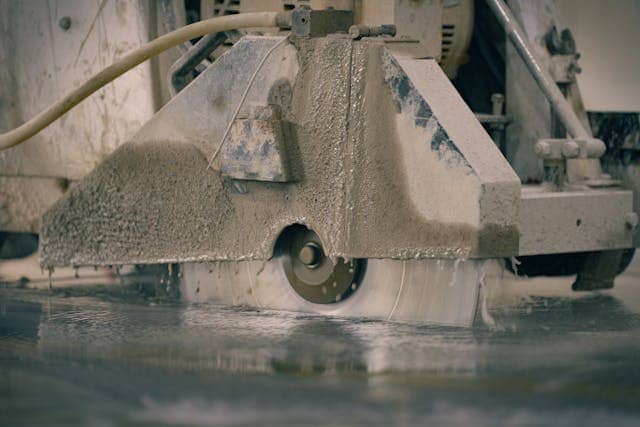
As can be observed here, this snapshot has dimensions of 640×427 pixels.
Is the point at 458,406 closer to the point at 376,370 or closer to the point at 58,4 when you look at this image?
the point at 376,370

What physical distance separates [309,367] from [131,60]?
6.51 ft

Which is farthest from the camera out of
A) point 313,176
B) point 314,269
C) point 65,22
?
point 65,22

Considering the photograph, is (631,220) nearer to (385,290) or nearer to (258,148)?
(385,290)

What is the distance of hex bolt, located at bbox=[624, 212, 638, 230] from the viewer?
7.06 metres

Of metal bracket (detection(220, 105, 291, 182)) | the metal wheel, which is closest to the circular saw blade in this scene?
the metal wheel

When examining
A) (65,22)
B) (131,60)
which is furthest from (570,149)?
(65,22)

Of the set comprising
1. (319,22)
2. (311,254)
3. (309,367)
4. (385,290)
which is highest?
(319,22)

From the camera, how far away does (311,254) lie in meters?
6.60

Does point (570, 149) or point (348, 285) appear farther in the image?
point (570, 149)

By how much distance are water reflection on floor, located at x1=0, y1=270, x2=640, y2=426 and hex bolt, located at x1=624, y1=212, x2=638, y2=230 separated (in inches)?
15.1

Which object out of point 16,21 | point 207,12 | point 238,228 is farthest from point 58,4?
point 238,228

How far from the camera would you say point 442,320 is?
6414mm

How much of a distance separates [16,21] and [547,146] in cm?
290

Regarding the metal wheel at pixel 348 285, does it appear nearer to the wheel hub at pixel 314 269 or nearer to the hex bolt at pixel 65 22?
the wheel hub at pixel 314 269
